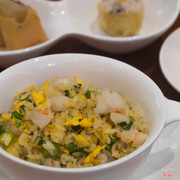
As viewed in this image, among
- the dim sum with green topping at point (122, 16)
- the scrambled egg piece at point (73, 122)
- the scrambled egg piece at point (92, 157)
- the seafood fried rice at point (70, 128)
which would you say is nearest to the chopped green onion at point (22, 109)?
the seafood fried rice at point (70, 128)

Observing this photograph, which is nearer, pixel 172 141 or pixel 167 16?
pixel 172 141

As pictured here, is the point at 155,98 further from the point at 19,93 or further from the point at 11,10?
the point at 11,10

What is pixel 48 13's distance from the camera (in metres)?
1.94

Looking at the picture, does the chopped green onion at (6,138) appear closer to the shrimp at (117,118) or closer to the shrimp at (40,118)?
the shrimp at (40,118)

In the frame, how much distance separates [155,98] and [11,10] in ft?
3.42

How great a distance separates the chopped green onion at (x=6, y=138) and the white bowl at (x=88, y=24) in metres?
0.69

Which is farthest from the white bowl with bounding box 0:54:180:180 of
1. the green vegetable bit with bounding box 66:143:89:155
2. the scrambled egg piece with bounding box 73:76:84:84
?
the green vegetable bit with bounding box 66:143:89:155

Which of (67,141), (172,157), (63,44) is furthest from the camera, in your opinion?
(63,44)

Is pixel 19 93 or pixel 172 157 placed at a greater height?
pixel 19 93

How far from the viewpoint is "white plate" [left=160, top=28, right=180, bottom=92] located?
4.43 ft

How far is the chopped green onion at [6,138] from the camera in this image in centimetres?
83

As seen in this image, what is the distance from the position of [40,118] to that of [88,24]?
4.19 ft

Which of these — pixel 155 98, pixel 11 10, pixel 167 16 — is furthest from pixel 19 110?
pixel 167 16

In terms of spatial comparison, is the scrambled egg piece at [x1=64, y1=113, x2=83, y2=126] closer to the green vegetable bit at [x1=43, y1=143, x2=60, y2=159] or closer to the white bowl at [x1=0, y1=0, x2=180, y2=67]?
the green vegetable bit at [x1=43, y1=143, x2=60, y2=159]
